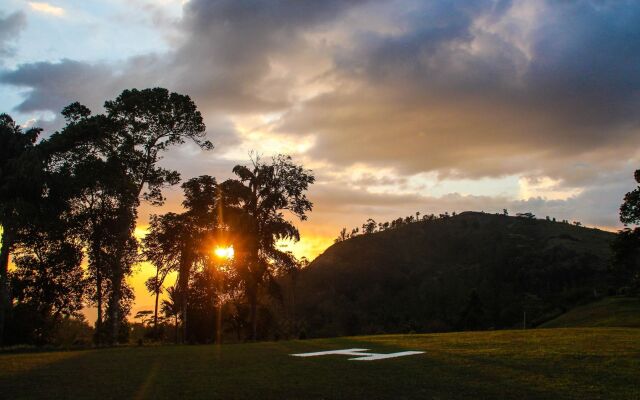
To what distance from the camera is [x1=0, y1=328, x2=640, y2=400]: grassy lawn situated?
28.0 ft

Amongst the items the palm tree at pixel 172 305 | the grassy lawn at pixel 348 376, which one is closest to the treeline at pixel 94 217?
the palm tree at pixel 172 305

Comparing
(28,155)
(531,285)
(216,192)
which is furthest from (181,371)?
(531,285)

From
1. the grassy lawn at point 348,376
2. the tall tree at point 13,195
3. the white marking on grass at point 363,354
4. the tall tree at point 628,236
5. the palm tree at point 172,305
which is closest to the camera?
the grassy lawn at point 348,376

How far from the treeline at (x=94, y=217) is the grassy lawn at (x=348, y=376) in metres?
16.7

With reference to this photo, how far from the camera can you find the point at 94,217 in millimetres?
31453

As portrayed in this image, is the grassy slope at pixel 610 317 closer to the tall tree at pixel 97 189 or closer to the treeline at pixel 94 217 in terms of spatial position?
the treeline at pixel 94 217

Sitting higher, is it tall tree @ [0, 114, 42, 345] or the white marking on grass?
tall tree @ [0, 114, 42, 345]

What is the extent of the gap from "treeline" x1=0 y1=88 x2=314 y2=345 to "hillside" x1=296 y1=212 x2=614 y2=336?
75.3 m

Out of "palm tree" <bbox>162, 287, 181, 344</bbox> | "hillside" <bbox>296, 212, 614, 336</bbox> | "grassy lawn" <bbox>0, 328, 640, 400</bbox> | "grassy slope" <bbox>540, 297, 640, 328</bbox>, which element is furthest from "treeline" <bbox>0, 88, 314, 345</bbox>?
"hillside" <bbox>296, 212, 614, 336</bbox>

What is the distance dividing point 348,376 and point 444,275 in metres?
158

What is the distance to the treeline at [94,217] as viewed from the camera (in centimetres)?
2866

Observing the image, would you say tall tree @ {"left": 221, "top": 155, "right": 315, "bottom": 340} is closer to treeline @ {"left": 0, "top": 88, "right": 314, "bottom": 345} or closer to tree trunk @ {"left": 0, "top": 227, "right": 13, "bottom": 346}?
treeline @ {"left": 0, "top": 88, "right": 314, "bottom": 345}

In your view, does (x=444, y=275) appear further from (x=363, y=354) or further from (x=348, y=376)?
(x=348, y=376)

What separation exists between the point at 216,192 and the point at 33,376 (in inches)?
1210
